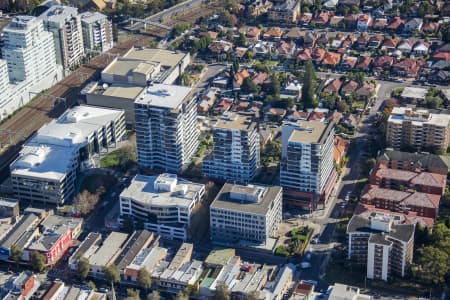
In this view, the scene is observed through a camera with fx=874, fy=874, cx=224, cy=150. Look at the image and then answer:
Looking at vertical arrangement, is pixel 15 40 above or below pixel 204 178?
above

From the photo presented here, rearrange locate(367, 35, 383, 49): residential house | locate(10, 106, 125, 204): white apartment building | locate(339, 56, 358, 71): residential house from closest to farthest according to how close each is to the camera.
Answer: locate(10, 106, 125, 204): white apartment building → locate(339, 56, 358, 71): residential house → locate(367, 35, 383, 49): residential house

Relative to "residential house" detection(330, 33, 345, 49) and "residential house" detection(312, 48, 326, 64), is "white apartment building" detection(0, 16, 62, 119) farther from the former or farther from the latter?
"residential house" detection(330, 33, 345, 49)

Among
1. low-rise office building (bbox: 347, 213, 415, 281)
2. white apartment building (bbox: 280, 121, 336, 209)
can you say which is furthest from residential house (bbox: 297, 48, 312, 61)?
low-rise office building (bbox: 347, 213, 415, 281)

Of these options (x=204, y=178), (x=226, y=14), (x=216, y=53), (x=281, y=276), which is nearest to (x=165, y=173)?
(x=204, y=178)

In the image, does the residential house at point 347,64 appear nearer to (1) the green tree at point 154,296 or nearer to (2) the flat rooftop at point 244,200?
(2) the flat rooftop at point 244,200

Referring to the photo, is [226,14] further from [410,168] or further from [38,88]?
[410,168]

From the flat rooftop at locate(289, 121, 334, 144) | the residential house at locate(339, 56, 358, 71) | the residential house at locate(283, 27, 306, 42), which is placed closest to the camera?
the flat rooftop at locate(289, 121, 334, 144)
